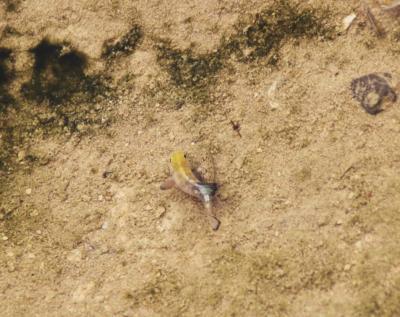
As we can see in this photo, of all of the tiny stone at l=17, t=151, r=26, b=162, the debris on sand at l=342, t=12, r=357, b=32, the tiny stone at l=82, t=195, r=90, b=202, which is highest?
the debris on sand at l=342, t=12, r=357, b=32

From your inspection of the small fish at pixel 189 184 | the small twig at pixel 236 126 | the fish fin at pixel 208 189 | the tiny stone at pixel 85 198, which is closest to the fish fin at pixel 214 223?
the small fish at pixel 189 184

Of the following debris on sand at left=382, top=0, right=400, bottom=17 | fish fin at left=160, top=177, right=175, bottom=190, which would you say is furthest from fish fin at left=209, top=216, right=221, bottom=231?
debris on sand at left=382, top=0, right=400, bottom=17

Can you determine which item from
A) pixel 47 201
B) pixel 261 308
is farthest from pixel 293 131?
pixel 47 201

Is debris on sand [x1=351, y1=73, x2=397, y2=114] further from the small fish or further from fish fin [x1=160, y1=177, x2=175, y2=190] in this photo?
fish fin [x1=160, y1=177, x2=175, y2=190]

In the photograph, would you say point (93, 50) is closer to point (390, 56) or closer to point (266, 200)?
point (266, 200)

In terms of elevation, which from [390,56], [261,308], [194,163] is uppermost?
[390,56]

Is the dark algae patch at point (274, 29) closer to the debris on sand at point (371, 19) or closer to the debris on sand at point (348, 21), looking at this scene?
the debris on sand at point (348, 21)
